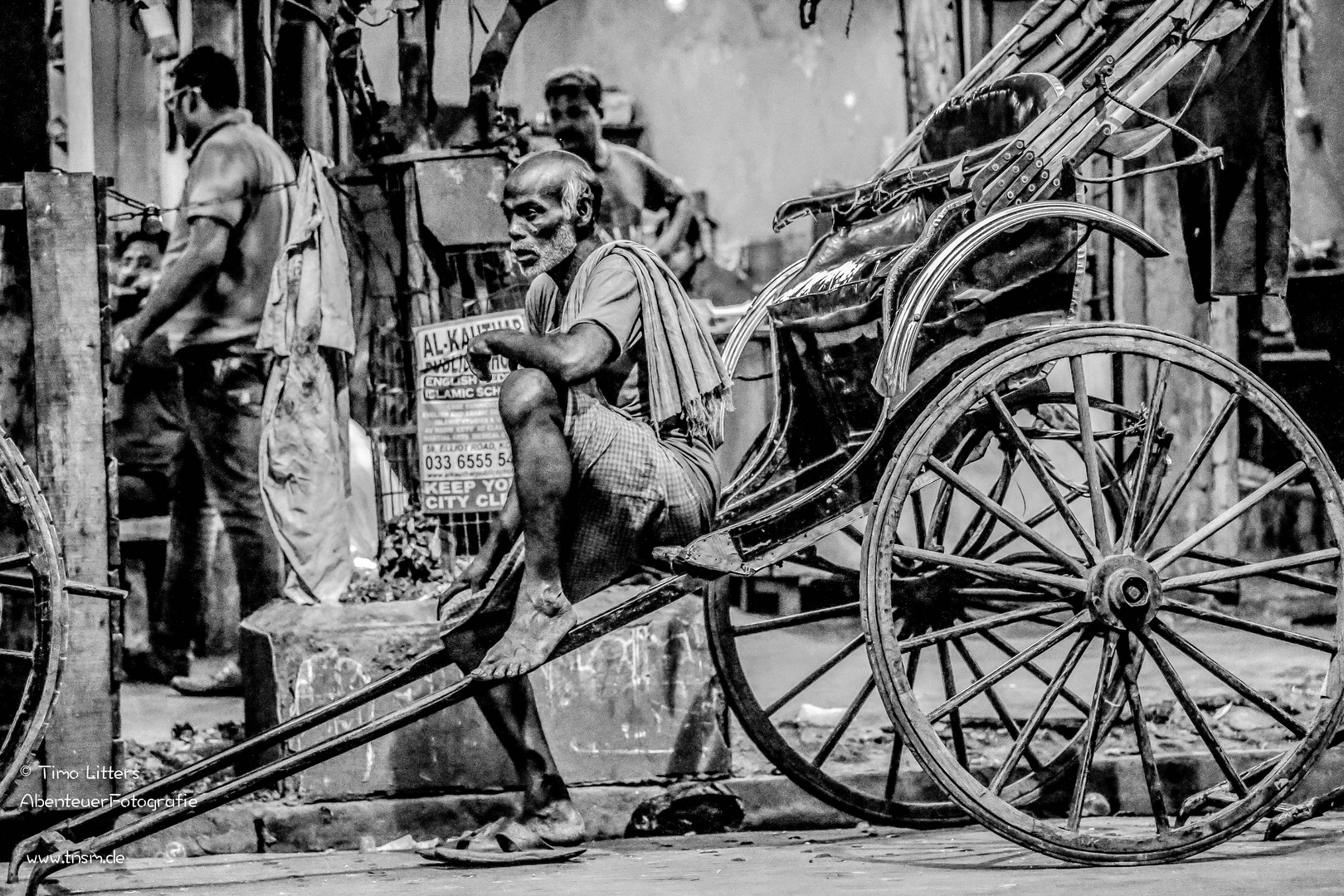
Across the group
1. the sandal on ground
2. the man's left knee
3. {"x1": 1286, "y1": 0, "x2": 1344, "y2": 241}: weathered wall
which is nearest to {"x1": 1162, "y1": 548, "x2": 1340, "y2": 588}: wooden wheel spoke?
the man's left knee

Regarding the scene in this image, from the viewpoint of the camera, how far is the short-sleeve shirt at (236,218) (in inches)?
258

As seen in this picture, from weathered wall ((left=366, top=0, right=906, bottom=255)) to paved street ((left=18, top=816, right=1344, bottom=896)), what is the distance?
7129 mm

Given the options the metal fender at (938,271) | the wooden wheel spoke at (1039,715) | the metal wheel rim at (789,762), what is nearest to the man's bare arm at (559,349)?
the metal fender at (938,271)

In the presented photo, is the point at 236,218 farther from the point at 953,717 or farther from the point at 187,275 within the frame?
the point at 953,717

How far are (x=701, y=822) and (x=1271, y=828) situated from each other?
5.21 ft

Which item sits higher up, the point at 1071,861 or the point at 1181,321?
the point at 1181,321

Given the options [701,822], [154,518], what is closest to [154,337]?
[154,518]

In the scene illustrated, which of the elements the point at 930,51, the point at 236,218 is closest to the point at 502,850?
the point at 236,218

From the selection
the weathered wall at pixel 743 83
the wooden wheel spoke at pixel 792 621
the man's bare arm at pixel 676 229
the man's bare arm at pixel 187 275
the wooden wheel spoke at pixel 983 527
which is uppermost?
the weathered wall at pixel 743 83

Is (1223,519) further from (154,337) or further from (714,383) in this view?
(154,337)

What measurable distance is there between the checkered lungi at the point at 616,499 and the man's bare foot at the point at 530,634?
0.43ft

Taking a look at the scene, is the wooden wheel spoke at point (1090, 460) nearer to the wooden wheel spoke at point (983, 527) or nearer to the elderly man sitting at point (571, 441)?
the wooden wheel spoke at point (983, 527)

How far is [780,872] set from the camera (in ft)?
13.9

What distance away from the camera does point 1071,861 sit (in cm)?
401
